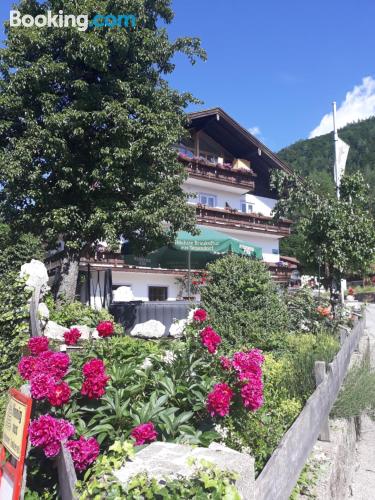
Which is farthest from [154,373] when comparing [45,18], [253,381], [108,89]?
[45,18]

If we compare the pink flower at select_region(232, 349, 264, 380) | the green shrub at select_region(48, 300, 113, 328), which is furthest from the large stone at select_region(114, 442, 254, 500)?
the green shrub at select_region(48, 300, 113, 328)

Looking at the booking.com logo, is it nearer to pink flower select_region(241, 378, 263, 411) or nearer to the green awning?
the green awning

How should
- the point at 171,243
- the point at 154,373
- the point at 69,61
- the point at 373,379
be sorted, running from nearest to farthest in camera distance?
1. the point at 154,373
2. the point at 373,379
3. the point at 69,61
4. the point at 171,243

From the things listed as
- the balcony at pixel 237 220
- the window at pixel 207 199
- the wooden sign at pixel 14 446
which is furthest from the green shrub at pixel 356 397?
the window at pixel 207 199

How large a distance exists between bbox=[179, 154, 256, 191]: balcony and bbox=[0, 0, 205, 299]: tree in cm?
1312

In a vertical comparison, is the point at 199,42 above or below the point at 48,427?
above

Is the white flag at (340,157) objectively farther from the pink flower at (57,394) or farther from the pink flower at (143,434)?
the pink flower at (57,394)

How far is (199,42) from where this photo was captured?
1184 cm

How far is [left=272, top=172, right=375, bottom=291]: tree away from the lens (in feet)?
39.0

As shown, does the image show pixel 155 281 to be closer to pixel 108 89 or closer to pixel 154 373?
pixel 108 89

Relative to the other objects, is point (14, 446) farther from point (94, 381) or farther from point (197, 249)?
point (197, 249)

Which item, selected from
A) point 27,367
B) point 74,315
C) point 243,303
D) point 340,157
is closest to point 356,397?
point 243,303

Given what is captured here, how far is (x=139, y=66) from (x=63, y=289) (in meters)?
6.06

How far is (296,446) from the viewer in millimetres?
3062
